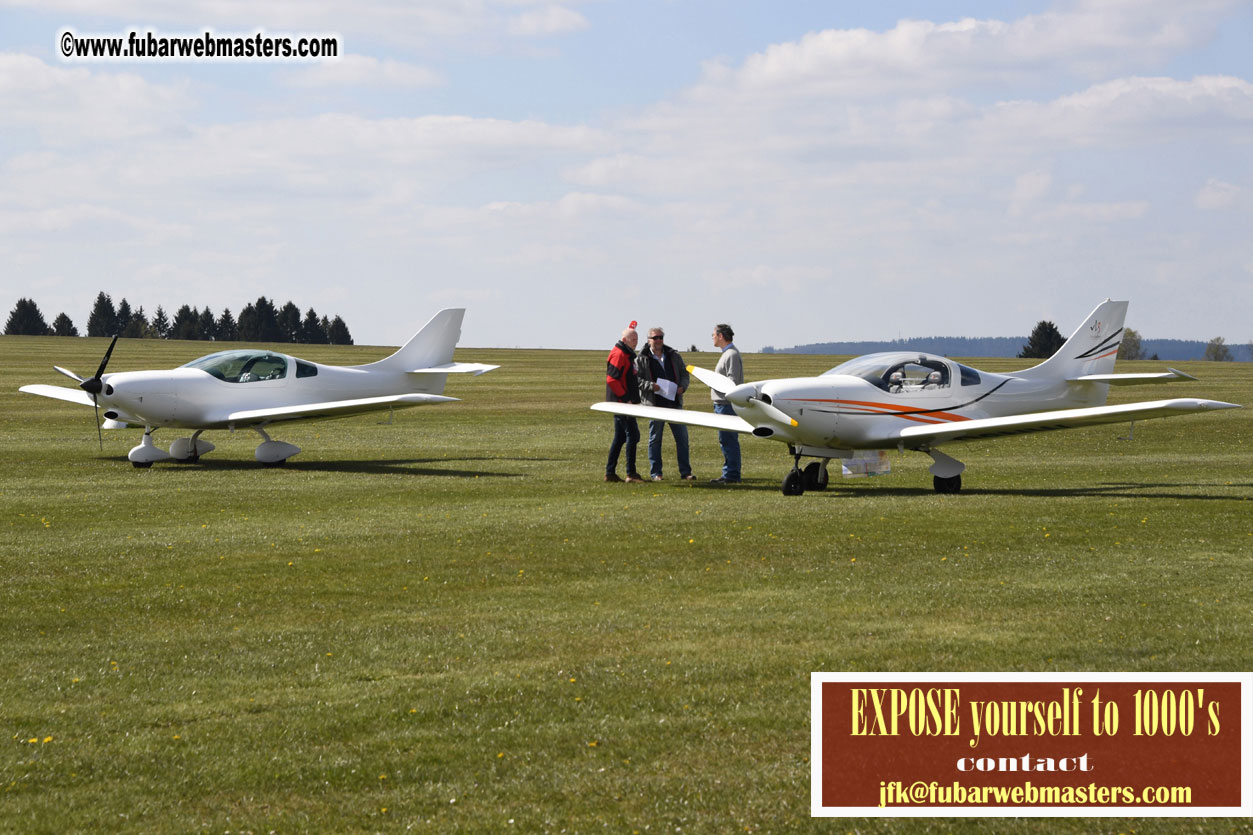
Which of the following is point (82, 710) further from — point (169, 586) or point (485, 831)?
point (169, 586)

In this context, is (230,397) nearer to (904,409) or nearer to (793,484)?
(793,484)

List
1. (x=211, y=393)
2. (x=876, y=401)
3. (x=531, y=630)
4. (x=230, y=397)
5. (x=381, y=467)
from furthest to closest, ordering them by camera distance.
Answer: (x=230, y=397) < (x=211, y=393) < (x=381, y=467) < (x=876, y=401) < (x=531, y=630)

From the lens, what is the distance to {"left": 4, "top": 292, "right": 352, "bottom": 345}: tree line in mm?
152625

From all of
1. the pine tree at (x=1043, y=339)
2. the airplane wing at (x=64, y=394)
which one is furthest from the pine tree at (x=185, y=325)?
the airplane wing at (x=64, y=394)

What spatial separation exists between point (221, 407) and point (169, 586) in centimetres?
1273

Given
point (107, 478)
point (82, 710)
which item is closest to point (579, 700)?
point (82, 710)

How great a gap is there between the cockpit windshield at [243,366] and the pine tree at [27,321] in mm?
143053

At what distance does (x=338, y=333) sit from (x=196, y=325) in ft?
55.4

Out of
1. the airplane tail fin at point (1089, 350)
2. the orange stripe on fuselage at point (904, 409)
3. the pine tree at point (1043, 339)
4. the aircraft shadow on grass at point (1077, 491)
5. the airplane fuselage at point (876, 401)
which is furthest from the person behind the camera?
the pine tree at point (1043, 339)

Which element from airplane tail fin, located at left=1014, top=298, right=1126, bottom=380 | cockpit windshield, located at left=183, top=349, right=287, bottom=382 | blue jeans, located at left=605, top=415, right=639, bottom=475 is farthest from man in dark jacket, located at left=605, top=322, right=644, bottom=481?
cockpit windshield, located at left=183, top=349, right=287, bottom=382

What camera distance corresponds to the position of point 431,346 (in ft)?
87.9

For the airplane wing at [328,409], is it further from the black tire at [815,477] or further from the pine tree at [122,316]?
the pine tree at [122,316]

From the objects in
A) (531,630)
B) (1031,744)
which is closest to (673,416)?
(531,630)

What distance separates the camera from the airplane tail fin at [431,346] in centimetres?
2639
